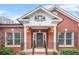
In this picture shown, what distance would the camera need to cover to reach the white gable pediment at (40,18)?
3.17 m

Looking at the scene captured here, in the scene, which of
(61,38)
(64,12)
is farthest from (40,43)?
(64,12)

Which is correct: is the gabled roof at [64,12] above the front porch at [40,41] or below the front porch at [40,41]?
above

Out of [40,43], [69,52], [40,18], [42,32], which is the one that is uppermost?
[40,18]

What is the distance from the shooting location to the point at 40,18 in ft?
10.5

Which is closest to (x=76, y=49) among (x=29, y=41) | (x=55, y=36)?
(x=55, y=36)

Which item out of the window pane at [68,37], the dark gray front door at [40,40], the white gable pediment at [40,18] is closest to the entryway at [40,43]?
the dark gray front door at [40,40]

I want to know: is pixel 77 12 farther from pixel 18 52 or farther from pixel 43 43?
pixel 18 52

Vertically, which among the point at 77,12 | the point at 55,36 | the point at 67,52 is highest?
the point at 77,12

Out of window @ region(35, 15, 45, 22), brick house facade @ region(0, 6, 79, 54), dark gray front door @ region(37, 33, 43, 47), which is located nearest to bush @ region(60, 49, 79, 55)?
brick house facade @ region(0, 6, 79, 54)

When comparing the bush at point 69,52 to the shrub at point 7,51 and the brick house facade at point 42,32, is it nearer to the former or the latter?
the brick house facade at point 42,32

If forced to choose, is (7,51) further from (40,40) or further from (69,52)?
(69,52)

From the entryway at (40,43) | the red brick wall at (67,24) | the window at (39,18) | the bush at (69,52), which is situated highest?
the window at (39,18)
